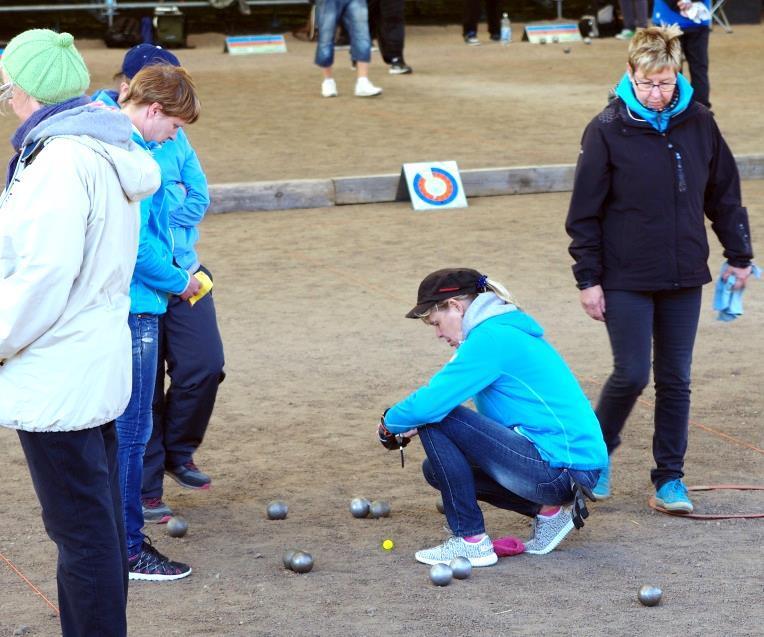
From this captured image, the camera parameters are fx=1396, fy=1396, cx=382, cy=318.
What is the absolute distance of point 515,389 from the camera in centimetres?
467

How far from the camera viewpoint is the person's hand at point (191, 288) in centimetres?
480

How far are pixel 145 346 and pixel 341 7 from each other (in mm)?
11008

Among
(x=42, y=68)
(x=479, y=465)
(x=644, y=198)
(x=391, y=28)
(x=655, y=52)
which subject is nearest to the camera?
(x=42, y=68)

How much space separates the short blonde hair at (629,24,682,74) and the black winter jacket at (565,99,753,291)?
18 cm

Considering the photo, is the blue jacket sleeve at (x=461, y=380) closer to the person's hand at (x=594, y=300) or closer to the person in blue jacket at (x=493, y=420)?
the person in blue jacket at (x=493, y=420)

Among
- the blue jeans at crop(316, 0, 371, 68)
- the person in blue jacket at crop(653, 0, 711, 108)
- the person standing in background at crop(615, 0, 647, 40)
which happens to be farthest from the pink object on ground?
the person standing in background at crop(615, 0, 647, 40)

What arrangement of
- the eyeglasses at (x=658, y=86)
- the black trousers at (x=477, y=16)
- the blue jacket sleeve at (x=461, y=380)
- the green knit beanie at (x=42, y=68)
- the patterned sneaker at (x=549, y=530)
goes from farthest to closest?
the black trousers at (x=477, y=16) < the eyeglasses at (x=658, y=86) < the patterned sneaker at (x=549, y=530) < the blue jacket sleeve at (x=461, y=380) < the green knit beanie at (x=42, y=68)

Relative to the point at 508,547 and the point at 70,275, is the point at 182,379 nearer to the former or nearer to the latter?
the point at 508,547

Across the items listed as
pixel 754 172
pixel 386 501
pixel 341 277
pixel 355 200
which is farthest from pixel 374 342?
pixel 754 172

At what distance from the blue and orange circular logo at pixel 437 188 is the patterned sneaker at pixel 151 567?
6604mm

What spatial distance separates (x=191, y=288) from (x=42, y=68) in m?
1.51

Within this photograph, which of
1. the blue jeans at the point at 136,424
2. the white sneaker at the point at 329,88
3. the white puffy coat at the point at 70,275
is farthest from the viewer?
the white sneaker at the point at 329,88

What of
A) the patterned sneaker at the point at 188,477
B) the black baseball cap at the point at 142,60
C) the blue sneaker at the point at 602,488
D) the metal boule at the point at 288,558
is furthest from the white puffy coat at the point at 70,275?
the blue sneaker at the point at 602,488

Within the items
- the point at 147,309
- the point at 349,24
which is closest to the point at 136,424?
the point at 147,309
